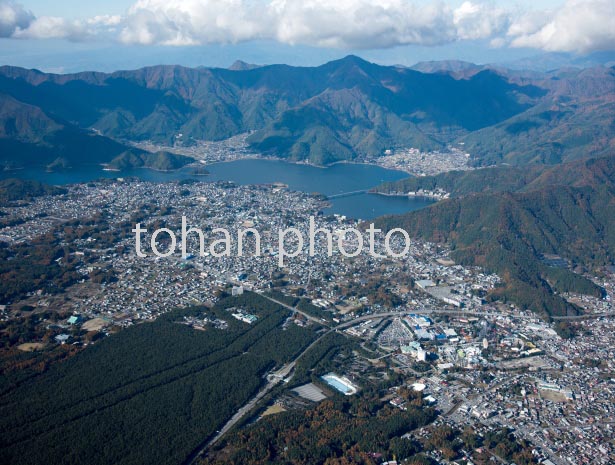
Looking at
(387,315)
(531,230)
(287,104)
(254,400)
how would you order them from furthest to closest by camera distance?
(287,104) < (531,230) < (387,315) < (254,400)

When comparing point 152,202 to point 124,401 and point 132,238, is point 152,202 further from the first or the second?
point 124,401

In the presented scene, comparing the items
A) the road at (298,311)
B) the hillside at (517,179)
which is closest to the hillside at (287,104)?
the hillside at (517,179)

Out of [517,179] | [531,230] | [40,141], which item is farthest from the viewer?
[40,141]

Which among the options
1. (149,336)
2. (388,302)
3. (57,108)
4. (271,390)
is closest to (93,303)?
(149,336)

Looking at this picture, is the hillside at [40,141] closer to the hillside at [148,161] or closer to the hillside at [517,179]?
the hillside at [148,161]

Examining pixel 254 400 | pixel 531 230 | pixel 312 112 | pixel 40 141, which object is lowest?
pixel 254 400

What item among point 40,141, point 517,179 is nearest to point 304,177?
point 517,179

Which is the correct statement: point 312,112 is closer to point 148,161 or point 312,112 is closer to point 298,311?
point 148,161
